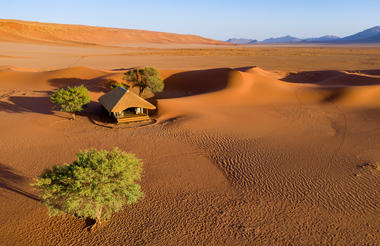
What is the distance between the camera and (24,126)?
18984 mm

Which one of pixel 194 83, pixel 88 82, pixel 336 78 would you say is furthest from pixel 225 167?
pixel 336 78

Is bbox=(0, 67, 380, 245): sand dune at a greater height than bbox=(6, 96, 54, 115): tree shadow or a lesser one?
lesser

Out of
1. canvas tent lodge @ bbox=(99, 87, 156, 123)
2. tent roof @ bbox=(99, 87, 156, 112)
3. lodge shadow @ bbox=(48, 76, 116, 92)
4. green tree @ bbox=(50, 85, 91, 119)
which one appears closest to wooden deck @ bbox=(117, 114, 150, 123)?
canvas tent lodge @ bbox=(99, 87, 156, 123)

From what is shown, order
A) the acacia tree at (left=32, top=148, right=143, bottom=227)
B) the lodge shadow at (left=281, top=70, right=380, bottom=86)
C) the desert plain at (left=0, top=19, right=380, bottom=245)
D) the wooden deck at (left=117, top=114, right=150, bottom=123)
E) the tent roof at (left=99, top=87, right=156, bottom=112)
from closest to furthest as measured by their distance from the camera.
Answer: the acacia tree at (left=32, top=148, right=143, bottom=227) → the desert plain at (left=0, top=19, right=380, bottom=245) → the tent roof at (left=99, top=87, right=156, bottom=112) → the wooden deck at (left=117, top=114, right=150, bottom=123) → the lodge shadow at (left=281, top=70, right=380, bottom=86)

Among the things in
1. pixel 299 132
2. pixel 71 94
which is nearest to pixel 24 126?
pixel 71 94

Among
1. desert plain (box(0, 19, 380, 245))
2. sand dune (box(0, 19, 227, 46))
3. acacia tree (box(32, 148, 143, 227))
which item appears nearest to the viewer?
acacia tree (box(32, 148, 143, 227))

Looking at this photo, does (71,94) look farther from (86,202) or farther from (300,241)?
(300,241)

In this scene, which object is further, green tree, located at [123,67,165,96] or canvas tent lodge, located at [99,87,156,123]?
green tree, located at [123,67,165,96]

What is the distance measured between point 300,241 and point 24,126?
20.5 metres

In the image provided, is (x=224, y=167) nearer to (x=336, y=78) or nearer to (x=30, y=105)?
(x=30, y=105)

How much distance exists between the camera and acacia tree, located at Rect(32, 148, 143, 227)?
8.30m

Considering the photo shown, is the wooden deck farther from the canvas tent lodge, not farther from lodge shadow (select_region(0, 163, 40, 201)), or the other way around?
lodge shadow (select_region(0, 163, 40, 201))

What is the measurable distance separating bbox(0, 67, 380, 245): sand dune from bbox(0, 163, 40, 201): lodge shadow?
0.05 meters

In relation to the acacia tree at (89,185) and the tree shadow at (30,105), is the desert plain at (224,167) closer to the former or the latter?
the tree shadow at (30,105)
